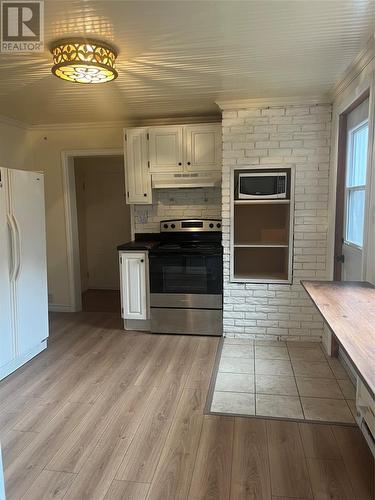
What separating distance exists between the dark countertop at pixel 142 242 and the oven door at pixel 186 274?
181mm

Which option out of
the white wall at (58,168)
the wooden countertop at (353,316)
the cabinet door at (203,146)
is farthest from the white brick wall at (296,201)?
the white wall at (58,168)

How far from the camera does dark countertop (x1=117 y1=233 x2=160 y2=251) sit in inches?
151

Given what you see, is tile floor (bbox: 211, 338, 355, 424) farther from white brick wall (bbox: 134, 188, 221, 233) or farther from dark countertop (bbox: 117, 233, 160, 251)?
white brick wall (bbox: 134, 188, 221, 233)

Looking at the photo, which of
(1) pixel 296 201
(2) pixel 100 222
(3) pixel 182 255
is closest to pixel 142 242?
(3) pixel 182 255

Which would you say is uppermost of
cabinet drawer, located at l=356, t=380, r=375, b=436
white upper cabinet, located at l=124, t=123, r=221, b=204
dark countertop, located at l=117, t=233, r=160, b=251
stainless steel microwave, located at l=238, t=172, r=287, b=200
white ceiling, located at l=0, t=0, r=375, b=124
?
white ceiling, located at l=0, t=0, r=375, b=124

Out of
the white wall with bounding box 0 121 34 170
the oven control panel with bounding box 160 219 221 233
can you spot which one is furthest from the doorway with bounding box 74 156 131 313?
the oven control panel with bounding box 160 219 221 233

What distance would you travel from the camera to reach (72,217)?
4.60m

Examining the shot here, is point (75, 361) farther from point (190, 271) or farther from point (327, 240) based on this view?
point (327, 240)

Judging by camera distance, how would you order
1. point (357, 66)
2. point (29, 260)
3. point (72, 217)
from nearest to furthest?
point (357, 66)
point (29, 260)
point (72, 217)

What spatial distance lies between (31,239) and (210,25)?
2.25m

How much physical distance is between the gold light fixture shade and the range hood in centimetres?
167

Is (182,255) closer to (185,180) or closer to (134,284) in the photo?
(134,284)

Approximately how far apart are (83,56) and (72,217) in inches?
106

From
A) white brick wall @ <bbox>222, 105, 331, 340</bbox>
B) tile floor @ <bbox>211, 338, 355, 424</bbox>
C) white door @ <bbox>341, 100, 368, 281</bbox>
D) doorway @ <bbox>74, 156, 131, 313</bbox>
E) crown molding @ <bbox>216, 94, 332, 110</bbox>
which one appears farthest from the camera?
doorway @ <bbox>74, 156, 131, 313</bbox>
